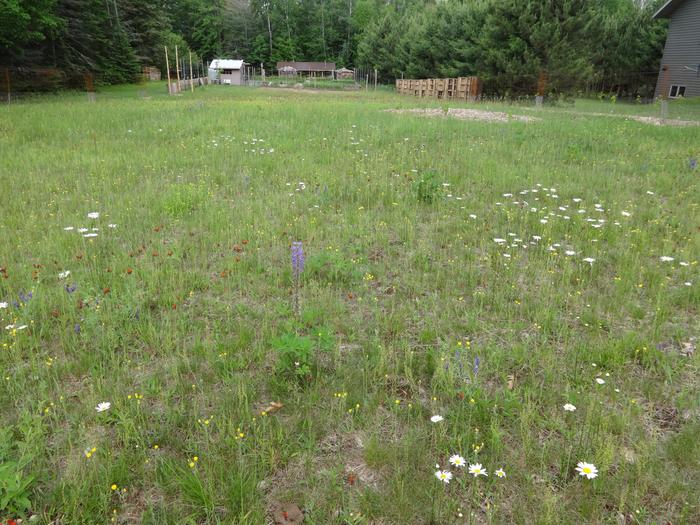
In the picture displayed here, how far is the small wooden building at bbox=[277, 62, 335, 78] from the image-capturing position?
290 feet

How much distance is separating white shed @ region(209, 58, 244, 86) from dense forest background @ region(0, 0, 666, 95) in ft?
17.4

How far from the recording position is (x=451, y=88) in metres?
32.0

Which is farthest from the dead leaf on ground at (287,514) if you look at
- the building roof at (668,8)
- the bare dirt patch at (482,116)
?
the building roof at (668,8)

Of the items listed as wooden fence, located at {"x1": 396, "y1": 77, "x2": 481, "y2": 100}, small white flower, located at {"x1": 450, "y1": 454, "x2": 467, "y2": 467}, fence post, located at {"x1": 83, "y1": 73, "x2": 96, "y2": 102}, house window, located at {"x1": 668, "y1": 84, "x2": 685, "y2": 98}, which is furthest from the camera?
house window, located at {"x1": 668, "y1": 84, "x2": 685, "y2": 98}

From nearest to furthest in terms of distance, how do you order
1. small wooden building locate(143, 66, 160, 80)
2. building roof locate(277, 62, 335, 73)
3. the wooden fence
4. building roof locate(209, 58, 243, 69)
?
the wooden fence
small wooden building locate(143, 66, 160, 80)
building roof locate(209, 58, 243, 69)
building roof locate(277, 62, 335, 73)

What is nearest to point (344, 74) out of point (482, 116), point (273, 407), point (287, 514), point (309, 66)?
point (309, 66)

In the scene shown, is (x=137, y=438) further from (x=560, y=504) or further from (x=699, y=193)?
(x=699, y=193)

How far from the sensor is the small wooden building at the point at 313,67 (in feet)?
290

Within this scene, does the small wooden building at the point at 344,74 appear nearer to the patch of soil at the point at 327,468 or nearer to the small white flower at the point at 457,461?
the patch of soil at the point at 327,468

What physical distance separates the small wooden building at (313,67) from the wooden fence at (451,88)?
5548 centimetres

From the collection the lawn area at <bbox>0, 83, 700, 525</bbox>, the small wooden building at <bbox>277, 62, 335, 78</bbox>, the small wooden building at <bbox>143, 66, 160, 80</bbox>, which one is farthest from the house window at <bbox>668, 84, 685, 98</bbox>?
the small wooden building at <bbox>277, 62, 335, 78</bbox>

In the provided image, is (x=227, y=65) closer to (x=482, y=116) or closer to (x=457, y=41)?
(x=457, y=41)

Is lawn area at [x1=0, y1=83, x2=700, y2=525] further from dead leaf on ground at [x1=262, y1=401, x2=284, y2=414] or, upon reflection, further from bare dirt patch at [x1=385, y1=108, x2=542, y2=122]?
bare dirt patch at [x1=385, y1=108, x2=542, y2=122]

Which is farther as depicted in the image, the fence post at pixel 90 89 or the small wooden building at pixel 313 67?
the small wooden building at pixel 313 67
